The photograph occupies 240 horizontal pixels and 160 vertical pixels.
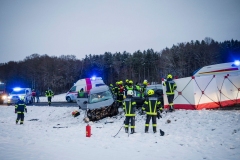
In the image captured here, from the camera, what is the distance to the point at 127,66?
241ft

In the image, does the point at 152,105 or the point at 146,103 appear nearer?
the point at 152,105

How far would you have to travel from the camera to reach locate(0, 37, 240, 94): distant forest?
56.9 meters

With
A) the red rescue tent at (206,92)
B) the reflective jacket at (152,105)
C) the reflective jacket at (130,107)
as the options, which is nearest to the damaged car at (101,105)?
the reflective jacket at (130,107)

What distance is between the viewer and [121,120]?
1245 centimetres

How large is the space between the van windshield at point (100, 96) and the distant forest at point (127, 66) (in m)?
45.2

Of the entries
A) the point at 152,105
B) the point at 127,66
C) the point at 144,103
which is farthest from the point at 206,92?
the point at 127,66

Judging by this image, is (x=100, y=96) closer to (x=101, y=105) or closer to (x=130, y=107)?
(x=101, y=105)

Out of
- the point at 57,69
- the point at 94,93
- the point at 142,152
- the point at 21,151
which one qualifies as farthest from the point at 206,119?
the point at 57,69

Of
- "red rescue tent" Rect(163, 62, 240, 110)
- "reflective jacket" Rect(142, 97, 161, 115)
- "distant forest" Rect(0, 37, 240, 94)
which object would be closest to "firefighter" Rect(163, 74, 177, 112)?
"red rescue tent" Rect(163, 62, 240, 110)

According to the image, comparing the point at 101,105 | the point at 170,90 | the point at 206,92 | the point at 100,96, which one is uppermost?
the point at 170,90

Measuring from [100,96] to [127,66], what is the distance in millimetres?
60832

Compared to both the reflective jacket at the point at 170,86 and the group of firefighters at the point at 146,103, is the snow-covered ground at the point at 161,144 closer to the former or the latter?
the group of firefighters at the point at 146,103

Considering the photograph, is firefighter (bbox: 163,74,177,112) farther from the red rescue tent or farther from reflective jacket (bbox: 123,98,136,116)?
reflective jacket (bbox: 123,98,136,116)

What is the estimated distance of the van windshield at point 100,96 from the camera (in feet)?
42.5
